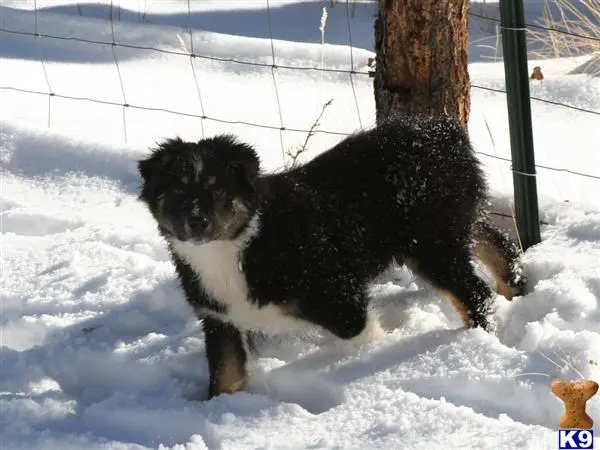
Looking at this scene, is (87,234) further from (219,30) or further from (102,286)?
(219,30)

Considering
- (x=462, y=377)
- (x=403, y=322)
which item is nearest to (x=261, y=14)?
(x=403, y=322)

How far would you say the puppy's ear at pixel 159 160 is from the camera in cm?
A: 456

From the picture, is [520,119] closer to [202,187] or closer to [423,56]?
[423,56]

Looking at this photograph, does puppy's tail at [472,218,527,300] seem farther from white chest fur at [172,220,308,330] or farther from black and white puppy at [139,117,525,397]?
white chest fur at [172,220,308,330]

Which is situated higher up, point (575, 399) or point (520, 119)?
point (520, 119)

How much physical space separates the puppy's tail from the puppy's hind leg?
35cm

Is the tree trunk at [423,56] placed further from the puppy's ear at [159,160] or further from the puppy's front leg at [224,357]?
the puppy's front leg at [224,357]

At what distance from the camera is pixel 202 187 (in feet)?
14.6

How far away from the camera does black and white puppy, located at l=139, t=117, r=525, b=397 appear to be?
4.50 m

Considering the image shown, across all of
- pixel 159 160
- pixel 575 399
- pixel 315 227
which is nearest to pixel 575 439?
pixel 575 399

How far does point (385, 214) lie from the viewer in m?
4.86

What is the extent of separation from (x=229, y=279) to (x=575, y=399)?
164cm

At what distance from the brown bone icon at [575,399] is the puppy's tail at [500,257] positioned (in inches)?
65.2

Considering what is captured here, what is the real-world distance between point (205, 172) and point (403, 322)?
1.35 metres
